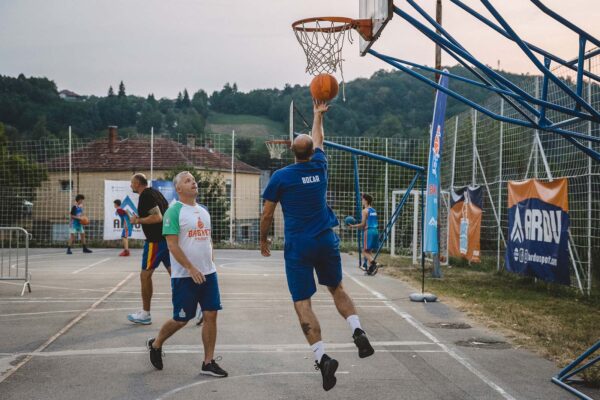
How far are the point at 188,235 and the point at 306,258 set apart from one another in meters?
1.36

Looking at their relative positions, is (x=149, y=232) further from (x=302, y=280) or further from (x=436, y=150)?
(x=436, y=150)

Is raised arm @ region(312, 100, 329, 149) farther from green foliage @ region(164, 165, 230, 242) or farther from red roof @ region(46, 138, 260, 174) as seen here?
red roof @ region(46, 138, 260, 174)

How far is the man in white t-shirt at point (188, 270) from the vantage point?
6.99 metres

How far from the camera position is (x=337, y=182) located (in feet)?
95.6

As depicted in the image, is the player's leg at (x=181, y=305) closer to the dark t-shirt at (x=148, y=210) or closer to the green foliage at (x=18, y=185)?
the dark t-shirt at (x=148, y=210)

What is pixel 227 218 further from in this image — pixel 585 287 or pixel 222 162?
pixel 585 287

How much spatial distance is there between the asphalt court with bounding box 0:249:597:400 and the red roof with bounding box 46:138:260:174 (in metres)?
18.6

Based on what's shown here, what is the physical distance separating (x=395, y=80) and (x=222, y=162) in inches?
882

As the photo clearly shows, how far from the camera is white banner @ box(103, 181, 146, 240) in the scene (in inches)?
1059

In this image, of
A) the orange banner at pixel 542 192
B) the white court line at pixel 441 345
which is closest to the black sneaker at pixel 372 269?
the white court line at pixel 441 345

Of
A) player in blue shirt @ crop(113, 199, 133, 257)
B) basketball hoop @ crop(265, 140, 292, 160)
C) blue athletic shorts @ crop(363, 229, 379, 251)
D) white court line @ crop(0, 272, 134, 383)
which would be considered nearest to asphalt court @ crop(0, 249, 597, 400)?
white court line @ crop(0, 272, 134, 383)

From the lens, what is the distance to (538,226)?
14078 millimetres

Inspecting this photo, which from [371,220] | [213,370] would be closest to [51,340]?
[213,370]

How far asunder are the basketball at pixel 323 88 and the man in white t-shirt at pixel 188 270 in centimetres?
156
